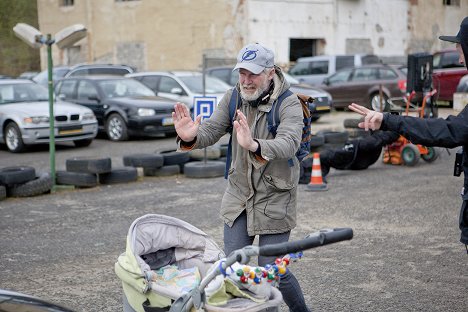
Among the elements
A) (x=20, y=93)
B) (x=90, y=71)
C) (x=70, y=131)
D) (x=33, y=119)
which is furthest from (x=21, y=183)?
(x=90, y=71)

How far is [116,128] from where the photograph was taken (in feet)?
60.2

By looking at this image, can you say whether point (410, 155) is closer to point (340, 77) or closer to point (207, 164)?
point (207, 164)

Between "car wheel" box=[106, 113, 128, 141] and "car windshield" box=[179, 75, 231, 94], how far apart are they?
2.55m

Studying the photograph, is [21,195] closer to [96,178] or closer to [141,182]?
[96,178]

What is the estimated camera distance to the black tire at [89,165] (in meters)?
11.6

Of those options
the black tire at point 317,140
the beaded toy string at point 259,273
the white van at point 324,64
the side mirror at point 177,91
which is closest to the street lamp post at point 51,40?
the black tire at point 317,140

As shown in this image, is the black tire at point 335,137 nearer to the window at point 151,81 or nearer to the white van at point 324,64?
the window at point 151,81

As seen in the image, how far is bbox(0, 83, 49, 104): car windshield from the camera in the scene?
56.0ft

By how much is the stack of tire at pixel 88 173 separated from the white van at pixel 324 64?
16.1 metres

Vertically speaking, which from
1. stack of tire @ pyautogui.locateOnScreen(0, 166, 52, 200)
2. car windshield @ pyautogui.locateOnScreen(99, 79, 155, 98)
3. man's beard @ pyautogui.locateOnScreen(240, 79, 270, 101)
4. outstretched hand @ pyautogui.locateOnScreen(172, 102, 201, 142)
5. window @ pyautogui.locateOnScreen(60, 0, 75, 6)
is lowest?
stack of tire @ pyautogui.locateOnScreen(0, 166, 52, 200)

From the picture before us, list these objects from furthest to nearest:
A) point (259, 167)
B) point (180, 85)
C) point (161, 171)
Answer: point (180, 85) < point (161, 171) < point (259, 167)

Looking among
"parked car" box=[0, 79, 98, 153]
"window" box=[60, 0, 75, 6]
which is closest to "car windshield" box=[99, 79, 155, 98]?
"parked car" box=[0, 79, 98, 153]

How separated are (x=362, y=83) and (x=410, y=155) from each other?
11301mm

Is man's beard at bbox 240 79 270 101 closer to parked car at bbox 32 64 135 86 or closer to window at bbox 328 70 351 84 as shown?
window at bbox 328 70 351 84
